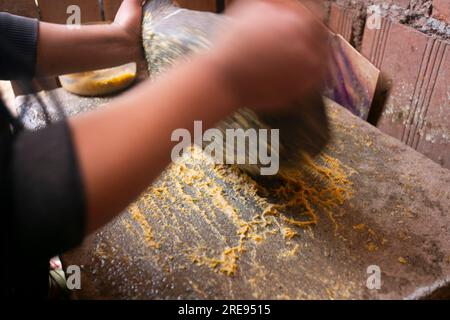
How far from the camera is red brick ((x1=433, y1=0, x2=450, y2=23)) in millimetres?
1278

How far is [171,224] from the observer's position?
3.06 ft

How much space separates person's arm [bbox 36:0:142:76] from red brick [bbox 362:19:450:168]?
2.96 ft

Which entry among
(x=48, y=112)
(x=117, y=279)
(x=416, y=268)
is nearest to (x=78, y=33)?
(x=48, y=112)

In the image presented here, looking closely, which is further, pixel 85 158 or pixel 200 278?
pixel 200 278

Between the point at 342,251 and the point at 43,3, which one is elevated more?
the point at 43,3

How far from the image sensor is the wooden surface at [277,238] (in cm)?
79

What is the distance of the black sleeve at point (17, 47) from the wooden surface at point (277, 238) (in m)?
0.41

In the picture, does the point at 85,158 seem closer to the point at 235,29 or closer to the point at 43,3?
the point at 235,29

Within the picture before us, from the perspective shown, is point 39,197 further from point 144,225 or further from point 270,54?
point 144,225

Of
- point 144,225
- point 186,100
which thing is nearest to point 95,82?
point 144,225

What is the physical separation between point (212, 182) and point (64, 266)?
390 millimetres

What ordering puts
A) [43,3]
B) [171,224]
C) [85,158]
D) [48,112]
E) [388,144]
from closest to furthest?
[85,158] < [171,224] < [388,144] < [48,112] < [43,3]

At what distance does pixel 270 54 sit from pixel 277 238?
1.57 ft

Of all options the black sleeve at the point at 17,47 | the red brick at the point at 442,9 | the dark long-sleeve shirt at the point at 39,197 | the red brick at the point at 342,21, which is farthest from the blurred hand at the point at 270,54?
the red brick at the point at 342,21
